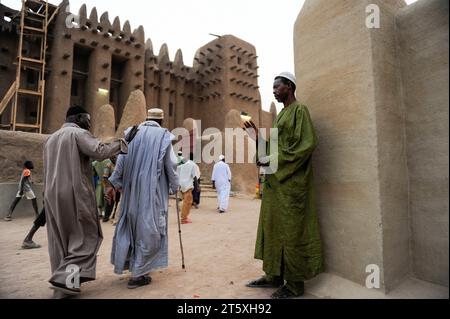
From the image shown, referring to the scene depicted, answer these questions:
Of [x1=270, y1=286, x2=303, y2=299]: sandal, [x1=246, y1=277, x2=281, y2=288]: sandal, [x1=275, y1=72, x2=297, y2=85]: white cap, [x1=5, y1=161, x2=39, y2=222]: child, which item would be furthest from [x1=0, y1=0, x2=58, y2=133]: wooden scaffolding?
[x1=270, y1=286, x2=303, y2=299]: sandal

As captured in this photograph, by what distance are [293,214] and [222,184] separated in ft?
23.8

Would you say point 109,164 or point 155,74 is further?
point 155,74

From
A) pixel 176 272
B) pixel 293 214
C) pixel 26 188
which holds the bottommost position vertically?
pixel 176 272

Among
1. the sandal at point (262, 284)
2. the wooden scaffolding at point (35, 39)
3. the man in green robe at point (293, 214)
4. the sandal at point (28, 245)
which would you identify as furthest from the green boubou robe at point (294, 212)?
the wooden scaffolding at point (35, 39)

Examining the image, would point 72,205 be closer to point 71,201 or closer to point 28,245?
point 71,201

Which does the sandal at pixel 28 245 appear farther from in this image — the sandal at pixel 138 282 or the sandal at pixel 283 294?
the sandal at pixel 283 294

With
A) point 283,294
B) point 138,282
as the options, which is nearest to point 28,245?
point 138,282

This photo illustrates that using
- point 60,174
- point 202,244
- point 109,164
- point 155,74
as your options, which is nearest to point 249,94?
point 155,74

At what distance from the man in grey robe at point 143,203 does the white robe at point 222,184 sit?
6.25 m

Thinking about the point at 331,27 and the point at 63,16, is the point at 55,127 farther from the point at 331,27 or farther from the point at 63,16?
the point at 331,27

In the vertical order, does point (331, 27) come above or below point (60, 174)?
above

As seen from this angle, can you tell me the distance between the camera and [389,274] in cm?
223

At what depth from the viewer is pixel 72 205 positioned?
2.73 metres
